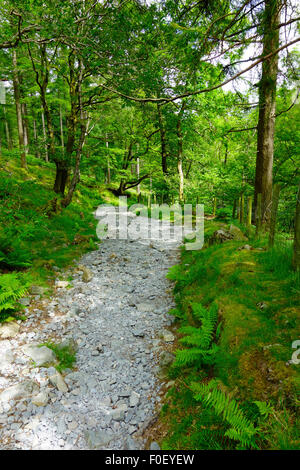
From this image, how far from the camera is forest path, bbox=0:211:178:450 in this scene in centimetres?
276

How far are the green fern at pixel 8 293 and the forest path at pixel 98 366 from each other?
17.2 inches

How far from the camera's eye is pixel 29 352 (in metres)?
3.83

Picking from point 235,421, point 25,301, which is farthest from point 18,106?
point 235,421

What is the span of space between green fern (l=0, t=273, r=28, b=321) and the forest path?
1.44 ft

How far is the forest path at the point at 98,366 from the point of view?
2764 mm

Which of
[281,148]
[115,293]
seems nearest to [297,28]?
[115,293]

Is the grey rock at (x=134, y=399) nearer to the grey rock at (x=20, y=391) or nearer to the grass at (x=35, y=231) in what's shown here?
the grey rock at (x=20, y=391)

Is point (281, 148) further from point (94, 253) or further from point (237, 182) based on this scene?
point (94, 253)

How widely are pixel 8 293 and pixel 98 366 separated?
211cm

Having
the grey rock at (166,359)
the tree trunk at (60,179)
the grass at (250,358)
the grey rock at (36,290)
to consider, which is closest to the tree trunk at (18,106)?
the tree trunk at (60,179)

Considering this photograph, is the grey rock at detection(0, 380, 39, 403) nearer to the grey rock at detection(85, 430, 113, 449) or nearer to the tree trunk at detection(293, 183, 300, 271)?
the grey rock at detection(85, 430, 113, 449)

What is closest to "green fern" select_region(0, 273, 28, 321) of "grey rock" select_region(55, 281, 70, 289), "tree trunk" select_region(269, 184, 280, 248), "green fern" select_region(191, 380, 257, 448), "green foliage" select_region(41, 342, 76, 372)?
"green foliage" select_region(41, 342, 76, 372)

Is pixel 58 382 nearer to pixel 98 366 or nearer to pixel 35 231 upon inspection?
pixel 98 366

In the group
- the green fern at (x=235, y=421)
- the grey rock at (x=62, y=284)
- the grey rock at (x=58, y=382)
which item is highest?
the green fern at (x=235, y=421)
